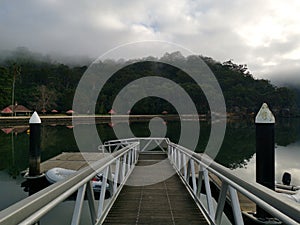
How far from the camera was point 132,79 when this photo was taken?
6166cm

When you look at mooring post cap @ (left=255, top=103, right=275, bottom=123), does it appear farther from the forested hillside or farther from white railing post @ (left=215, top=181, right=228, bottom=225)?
the forested hillside

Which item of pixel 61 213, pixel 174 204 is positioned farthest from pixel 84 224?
pixel 174 204

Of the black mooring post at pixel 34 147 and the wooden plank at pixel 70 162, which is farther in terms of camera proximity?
the wooden plank at pixel 70 162

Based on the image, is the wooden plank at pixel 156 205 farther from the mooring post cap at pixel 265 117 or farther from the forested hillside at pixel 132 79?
the forested hillside at pixel 132 79

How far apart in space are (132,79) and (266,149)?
57.8 m

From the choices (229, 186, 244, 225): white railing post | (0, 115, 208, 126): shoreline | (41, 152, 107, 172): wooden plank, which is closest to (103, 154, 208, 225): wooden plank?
(229, 186, 244, 225): white railing post

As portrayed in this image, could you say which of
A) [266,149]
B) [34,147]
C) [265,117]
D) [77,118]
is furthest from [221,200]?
[77,118]

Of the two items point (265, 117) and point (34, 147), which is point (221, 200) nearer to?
point (265, 117)

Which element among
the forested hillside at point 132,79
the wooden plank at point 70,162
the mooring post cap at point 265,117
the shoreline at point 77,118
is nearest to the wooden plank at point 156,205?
the mooring post cap at point 265,117

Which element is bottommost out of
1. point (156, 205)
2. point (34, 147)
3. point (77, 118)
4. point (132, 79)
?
point (156, 205)

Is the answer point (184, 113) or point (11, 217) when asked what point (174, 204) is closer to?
point (11, 217)

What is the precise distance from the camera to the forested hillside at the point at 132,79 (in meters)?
48.7

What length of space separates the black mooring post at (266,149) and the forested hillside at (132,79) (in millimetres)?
42295

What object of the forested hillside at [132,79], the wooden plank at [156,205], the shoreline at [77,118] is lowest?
the wooden plank at [156,205]
